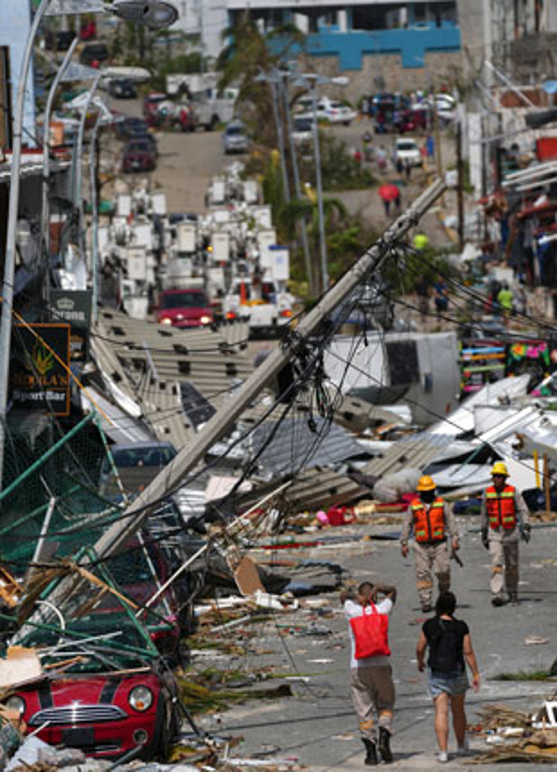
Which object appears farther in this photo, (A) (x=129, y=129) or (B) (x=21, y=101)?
(A) (x=129, y=129)

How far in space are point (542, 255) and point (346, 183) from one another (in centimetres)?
3127

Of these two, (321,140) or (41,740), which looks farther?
(321,140)

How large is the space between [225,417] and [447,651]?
3394 millimetres

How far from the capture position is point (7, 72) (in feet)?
93.4

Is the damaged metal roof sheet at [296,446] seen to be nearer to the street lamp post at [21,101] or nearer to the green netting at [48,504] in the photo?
the green netting at [48,504]

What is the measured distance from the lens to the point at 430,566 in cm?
1788

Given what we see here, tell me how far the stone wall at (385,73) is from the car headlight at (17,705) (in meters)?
103

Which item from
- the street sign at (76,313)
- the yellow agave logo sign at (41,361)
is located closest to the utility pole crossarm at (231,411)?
the yellow agave logo sign at (41,361)

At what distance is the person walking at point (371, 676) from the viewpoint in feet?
41.2

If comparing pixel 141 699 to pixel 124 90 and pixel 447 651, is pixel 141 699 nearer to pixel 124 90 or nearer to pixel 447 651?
pixel 447 651

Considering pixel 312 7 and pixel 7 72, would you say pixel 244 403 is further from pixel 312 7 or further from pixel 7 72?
pixel 312 7

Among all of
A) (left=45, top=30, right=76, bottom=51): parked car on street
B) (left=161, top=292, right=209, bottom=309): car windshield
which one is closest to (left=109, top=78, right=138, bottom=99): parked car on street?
(left=45, top=30, right=76, bottom=51): parked car on street

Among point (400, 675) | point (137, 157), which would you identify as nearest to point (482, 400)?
point (400, 675)

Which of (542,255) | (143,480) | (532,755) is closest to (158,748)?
(532,755)
